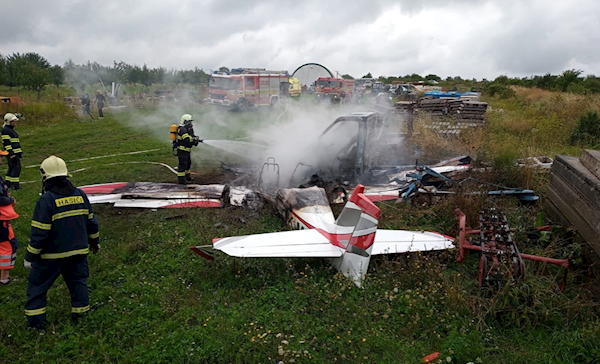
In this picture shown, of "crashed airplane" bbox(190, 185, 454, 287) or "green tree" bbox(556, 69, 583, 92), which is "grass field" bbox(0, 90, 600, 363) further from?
"green tree" bbox(556, 69, 583, 92)

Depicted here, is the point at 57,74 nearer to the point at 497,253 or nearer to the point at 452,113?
the point at 452,113

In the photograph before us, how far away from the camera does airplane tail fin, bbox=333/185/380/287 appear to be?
391 cm

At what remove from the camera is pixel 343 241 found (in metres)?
4.36

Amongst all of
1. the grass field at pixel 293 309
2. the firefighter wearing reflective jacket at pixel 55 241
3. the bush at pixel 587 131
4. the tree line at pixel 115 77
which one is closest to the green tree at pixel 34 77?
the tree line at pixel 115 77

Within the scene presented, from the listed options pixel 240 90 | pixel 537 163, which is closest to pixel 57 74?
pixel 240 90

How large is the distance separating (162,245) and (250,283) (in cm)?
182

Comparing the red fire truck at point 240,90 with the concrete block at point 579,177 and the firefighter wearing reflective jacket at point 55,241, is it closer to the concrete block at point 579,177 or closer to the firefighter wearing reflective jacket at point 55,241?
the concrete block at point 579,177

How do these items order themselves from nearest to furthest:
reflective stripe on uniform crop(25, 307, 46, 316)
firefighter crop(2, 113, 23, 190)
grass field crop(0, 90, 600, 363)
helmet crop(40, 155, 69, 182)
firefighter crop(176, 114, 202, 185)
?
grass field crop(0, 90, 600, 363) → helmet crop(40, 155, 69, 182) → reflective stripe on uniform crop(25, 307, 46, 316) → firefighter crop(2, 113, 23, 190) → firefighter crop(176, 114, 202, 185)

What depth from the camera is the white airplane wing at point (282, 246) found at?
4211 mm

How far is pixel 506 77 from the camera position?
35.2 m

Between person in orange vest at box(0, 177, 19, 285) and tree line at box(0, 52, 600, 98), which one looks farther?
tree line at box(0, 52, 600, 98)

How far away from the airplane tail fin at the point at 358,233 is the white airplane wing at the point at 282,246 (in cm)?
18

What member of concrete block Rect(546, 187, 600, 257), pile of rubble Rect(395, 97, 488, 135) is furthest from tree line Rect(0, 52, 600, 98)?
concrete block Rect(546, 187, 600, 257)

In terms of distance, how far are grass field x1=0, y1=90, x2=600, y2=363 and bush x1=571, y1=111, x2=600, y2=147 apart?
7057 millimetres
